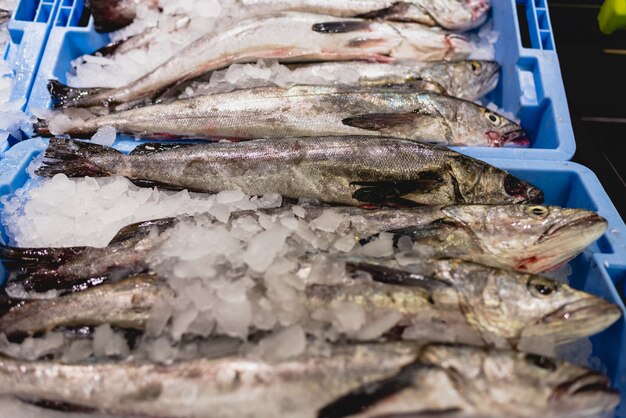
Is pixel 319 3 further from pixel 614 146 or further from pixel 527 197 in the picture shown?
pixel 614 146

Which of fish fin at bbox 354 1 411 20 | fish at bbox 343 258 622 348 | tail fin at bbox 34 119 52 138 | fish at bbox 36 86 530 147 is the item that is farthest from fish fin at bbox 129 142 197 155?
fish fin at bbox 354 1 411 20

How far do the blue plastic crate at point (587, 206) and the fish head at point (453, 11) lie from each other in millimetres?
1588

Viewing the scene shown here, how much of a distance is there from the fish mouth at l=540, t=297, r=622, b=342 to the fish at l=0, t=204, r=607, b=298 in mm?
417

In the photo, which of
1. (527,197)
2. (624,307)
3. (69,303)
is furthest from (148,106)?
(624,307)

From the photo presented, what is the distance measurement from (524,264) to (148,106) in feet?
8.18

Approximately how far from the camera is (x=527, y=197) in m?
2.95

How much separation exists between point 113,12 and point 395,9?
2.24 metres

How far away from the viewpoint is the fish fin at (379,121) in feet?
10.8

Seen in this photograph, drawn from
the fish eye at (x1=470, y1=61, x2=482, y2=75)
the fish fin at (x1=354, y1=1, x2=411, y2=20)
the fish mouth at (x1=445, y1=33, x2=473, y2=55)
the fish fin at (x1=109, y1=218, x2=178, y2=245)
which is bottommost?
the fish fin at (x1=109, y1=218, x2=178, y2=245)

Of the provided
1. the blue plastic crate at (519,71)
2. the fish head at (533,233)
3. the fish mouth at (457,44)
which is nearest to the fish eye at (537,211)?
the fish head at (533,233)

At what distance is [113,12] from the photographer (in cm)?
417

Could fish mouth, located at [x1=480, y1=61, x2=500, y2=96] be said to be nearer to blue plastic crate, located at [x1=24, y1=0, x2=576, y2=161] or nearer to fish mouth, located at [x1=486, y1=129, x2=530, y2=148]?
blue plastic crate, located at [x1=24, y1=0, x2=576, y2=161]

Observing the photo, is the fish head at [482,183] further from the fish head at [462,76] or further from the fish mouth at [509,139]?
the fish head at [462,76]

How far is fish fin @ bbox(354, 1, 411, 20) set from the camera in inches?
161
